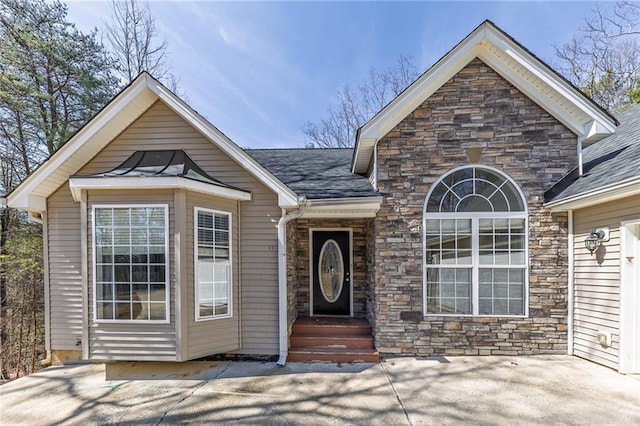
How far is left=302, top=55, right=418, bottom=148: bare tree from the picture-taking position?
15.2 metres

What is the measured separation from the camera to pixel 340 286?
6.70 metres

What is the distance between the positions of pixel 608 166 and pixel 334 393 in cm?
575

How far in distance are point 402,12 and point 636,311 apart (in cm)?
1104

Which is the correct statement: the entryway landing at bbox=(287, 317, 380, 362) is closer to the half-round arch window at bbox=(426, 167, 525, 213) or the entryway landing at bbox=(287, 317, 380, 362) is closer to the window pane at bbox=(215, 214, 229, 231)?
the window pane at bbox=(215, 214, 229, 231)

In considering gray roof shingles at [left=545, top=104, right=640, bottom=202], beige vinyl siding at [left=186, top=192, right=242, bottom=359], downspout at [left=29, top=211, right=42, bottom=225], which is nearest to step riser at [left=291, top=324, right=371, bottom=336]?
beige vinyl siding at [left=186, top=192, right=242, bottom=359]

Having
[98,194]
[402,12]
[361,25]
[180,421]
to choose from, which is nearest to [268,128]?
[361,25]

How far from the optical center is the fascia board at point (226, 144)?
4.84 meters

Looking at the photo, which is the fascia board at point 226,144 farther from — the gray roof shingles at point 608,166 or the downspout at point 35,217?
the gray roof shingles at point 608,166

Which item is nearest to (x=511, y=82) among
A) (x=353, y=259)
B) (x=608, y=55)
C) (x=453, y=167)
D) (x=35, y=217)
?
(x=453, y=167)

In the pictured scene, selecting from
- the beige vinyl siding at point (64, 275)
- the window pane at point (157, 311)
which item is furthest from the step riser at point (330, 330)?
the beige vinyl siding at point (64, 275)

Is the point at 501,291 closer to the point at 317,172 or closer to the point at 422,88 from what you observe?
the point at 422,88

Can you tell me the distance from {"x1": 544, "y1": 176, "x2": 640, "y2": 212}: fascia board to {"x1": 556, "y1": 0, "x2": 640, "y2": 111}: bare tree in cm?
965

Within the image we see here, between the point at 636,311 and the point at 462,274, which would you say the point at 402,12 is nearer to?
the point at 462,274

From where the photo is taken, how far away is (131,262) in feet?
14.7
